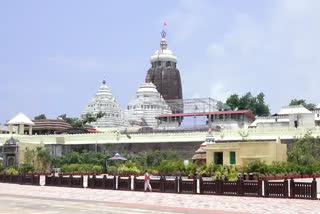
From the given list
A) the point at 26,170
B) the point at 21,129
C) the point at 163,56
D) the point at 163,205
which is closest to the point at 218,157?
the point at 26,170

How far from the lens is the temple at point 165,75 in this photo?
95.9 metres

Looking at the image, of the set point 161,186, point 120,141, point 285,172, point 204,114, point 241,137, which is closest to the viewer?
point 161,186

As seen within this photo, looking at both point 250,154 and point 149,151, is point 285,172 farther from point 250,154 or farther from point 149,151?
point 149,151

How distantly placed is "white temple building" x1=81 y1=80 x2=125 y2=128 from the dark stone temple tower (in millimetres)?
10777

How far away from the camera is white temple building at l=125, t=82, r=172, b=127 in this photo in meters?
85.1

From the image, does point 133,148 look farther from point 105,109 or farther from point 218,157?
point 105,109

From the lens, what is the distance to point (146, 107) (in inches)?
3423

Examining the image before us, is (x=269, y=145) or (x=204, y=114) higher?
(x=204, y=114)

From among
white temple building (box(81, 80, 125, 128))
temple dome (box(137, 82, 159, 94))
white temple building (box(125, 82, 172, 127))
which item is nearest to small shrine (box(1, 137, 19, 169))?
white temple building (box(81, 80, 125, 128))

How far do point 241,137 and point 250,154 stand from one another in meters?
12.1

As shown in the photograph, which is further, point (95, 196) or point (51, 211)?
point (95, 196)

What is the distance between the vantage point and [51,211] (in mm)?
15930

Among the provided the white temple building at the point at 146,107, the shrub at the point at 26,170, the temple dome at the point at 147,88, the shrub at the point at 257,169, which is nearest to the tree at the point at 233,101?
the white temple building at the point at 146,107

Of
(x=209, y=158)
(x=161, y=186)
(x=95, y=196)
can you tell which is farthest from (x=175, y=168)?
(x=95, y=196)
